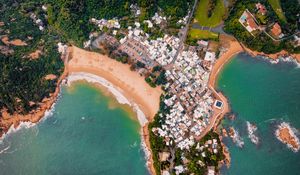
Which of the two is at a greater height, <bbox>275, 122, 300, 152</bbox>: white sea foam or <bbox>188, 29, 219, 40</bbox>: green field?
<bbox>188, 29, 219, 40</bbox>: green field

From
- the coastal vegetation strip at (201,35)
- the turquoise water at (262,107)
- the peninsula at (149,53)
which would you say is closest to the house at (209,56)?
the peninsula at (149,53)

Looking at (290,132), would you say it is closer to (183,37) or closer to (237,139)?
(237,139)

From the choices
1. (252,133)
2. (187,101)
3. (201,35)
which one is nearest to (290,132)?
(252,133)

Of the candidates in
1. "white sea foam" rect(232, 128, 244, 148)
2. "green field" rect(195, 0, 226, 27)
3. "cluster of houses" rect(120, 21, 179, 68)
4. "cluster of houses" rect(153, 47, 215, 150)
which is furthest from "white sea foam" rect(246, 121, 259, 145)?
"green field" rect(195, 0, 226, 27)

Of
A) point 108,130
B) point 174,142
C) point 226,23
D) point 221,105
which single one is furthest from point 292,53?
point 108,130

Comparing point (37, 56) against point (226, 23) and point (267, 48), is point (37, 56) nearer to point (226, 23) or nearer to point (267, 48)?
point (226, 23)

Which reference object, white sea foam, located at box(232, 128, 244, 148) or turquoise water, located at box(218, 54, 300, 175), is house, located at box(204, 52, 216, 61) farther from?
white sea foam, located at box(232, 128, 244, 148)
